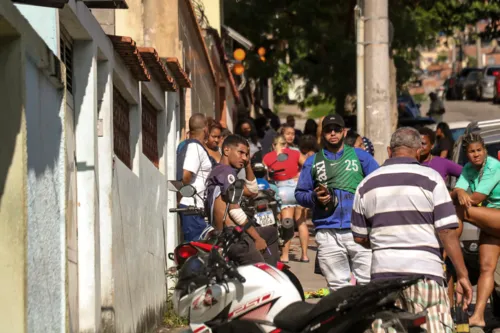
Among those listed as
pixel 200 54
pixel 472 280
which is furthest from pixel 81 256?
pixel 200 54

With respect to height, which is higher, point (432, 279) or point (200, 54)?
point (200, 54)

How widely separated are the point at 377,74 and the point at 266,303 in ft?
28.6

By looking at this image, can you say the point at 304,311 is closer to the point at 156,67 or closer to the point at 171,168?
the point at 156,67

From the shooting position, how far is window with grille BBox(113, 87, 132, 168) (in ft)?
31.5

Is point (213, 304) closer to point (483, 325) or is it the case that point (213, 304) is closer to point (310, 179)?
point (310, 179)

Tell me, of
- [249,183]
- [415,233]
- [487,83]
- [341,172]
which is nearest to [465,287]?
[415,233]

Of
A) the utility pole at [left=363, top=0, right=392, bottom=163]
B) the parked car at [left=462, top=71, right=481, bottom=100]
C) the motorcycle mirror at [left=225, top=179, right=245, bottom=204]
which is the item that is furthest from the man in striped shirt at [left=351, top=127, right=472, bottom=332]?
the parked car at [left=462, top=71, right=481, bottom=100]

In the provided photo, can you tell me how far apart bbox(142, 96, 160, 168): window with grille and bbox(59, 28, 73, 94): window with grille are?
10.6 ft

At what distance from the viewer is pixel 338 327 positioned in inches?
255

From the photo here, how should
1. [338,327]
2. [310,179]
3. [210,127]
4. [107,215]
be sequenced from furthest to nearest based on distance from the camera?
1. [210,127]
2. [310,179]
3. [107,215]
4. [338,327]

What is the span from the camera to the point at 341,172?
9.70 meters

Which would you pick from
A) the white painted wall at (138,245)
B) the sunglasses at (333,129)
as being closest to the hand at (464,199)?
the sunglasses at (333,129)

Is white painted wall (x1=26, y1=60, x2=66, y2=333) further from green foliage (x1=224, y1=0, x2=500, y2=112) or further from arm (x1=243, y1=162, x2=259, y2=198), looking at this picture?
green foliage (x1=224, y1=0, x2=500, y2=112)

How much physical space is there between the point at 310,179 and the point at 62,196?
10.8ft
